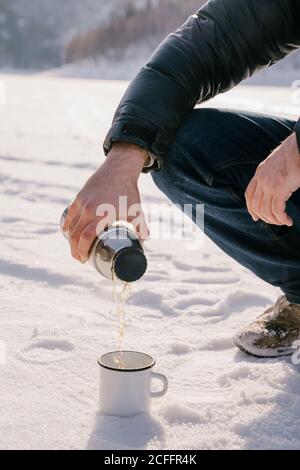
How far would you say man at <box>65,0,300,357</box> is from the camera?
1.64 meters

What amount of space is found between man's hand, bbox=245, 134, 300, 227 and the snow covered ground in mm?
426

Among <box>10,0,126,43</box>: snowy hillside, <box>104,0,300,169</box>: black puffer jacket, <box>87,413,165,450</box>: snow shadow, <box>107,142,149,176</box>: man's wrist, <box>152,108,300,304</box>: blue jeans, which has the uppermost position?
<box>104,0,300,169</box>: black puffer jacket

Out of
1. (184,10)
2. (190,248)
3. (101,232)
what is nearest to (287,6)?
(101,232)

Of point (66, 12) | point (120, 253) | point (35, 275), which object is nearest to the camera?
point (120, 253)

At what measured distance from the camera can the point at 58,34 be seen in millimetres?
67812

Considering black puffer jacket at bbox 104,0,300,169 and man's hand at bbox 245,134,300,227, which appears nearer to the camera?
man's hand at bbox 245,134,300,227

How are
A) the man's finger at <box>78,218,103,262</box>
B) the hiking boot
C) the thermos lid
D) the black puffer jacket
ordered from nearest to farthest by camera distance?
the thermos lid
the man's finger at <box>78,218,103,262</box>
the black puffer jacket
the hiking boot

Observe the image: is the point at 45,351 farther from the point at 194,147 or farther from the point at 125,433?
the point at 194,147

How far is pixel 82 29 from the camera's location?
6600 centimetres

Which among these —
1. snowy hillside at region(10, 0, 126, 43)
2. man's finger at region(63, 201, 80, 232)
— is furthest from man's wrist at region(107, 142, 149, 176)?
snowy hillside at region(10, 0, 126, 43)

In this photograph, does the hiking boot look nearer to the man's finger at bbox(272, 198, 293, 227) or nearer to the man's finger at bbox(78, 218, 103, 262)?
the man's finger at bbox(272, 198, 293, 227)

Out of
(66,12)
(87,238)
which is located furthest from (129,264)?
(66,12)

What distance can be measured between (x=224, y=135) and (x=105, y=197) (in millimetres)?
455
